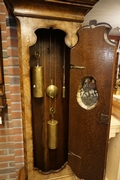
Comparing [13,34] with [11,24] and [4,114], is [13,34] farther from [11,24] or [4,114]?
[4,114]

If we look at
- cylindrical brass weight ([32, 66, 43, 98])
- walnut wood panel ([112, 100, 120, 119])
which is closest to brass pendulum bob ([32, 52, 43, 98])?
cylindrical brass weight ([32, 66, 43, 98])

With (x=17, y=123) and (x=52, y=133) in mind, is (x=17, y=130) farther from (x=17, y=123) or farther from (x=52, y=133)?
(x=52, y=133)

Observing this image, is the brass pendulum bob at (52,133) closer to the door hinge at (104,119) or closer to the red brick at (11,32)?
the door hinge at (104,119)

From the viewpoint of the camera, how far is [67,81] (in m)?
0.98

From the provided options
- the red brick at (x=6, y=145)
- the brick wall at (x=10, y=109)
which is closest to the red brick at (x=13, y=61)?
the brick wall at (x=10, y=109)

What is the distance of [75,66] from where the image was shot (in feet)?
2.48

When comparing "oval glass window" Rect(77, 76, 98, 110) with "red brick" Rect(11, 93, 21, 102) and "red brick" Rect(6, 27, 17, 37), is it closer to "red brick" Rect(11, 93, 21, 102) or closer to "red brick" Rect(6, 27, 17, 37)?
"red brick" Rect(11, 93, 21, 102)

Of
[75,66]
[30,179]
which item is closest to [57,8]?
[75,66]

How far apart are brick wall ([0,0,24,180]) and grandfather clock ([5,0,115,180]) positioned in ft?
0.48

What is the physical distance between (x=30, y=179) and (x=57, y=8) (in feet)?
3.33

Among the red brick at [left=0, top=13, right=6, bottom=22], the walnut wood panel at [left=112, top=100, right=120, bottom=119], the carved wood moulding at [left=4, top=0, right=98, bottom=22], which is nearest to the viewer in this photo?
the carved wood moulding at [left=4, top=0, right=98, bottom=22]

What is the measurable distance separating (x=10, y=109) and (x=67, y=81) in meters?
0.48

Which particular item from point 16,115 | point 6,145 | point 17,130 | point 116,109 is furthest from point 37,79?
point 116,109

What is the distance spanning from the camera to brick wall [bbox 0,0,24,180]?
0.94 meters
